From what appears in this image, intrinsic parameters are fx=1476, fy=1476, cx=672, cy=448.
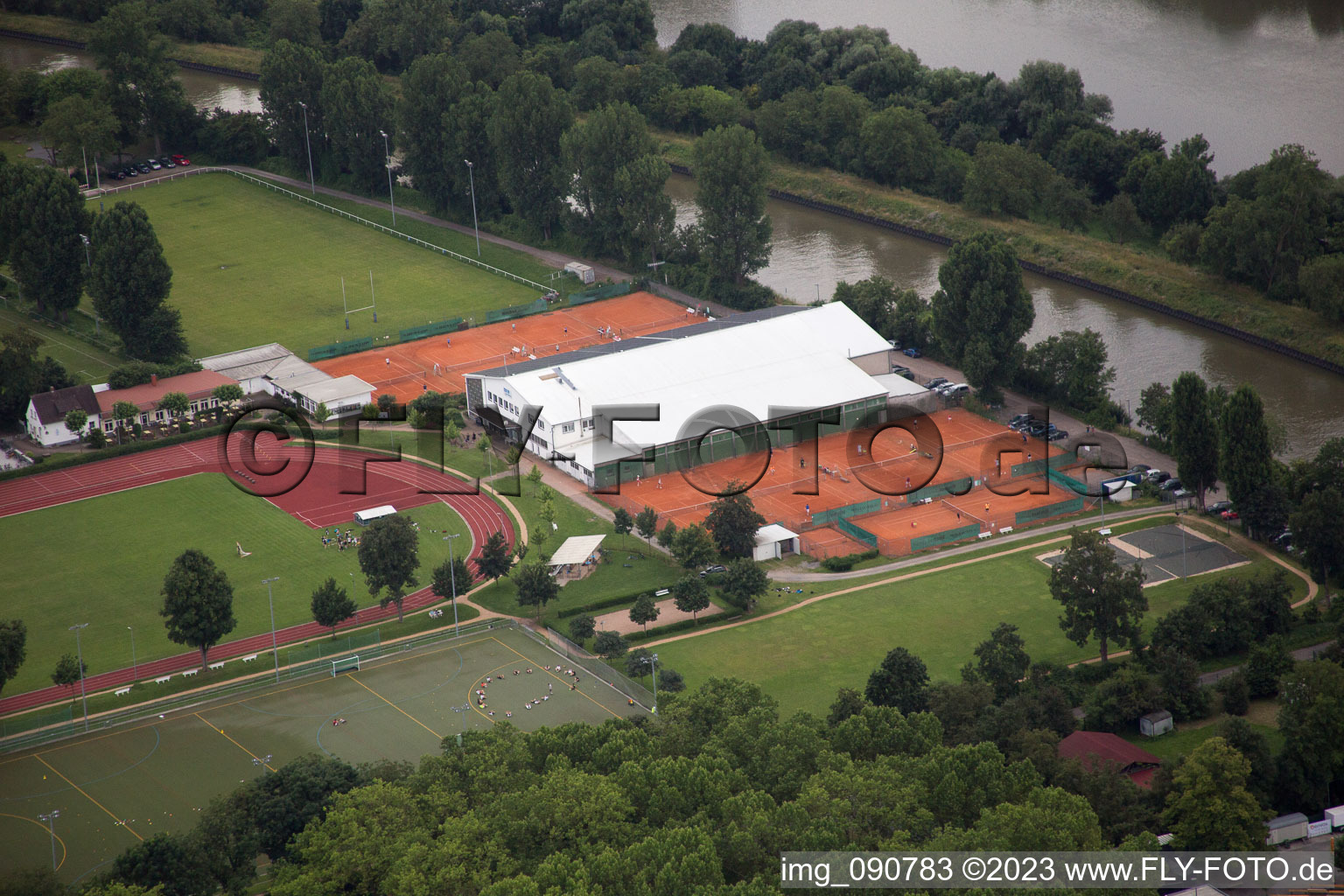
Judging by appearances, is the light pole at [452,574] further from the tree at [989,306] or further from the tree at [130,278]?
the tree at [130,278]

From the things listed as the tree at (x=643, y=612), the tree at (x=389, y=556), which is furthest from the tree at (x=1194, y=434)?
the tree at (x=389, y=556)

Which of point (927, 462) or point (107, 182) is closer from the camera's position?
point (927, 462)

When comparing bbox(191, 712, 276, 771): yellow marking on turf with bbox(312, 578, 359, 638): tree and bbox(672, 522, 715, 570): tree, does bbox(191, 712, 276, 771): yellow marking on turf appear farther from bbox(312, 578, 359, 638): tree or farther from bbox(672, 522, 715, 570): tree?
bbox(672, 522, 715, 570): tree

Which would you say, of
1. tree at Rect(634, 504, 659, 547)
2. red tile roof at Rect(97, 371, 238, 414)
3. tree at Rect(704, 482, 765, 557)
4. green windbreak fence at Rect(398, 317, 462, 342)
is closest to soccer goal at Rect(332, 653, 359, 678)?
tree at Rect(634, 504, 659, 547)

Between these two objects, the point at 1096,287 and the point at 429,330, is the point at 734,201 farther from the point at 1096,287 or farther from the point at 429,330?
the point at 1096,287

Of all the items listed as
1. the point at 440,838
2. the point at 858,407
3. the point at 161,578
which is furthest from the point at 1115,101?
the point at 440,838

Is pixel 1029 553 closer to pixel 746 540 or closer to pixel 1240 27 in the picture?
pixel 746 540

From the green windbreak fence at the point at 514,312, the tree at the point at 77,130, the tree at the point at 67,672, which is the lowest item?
the tree at the point at 67,672
